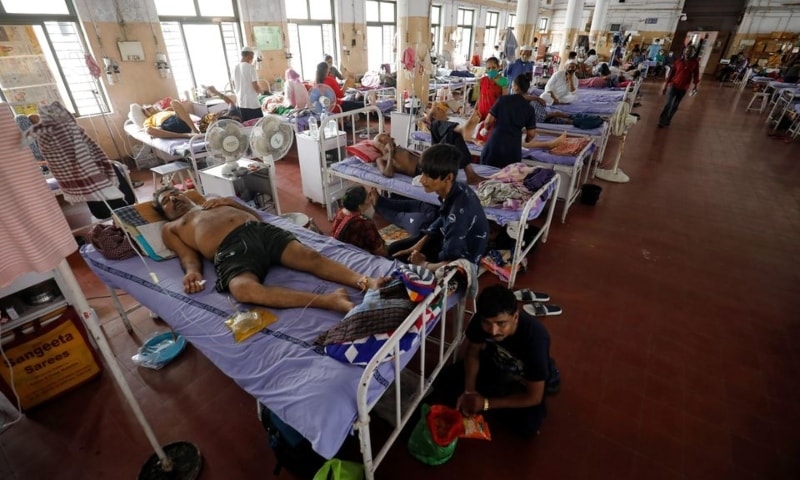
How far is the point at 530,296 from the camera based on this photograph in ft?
12.1

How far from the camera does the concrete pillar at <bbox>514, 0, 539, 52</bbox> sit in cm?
1239

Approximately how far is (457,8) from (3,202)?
16.7 metres

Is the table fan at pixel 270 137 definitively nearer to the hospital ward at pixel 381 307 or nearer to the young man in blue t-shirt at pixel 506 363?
the hospital ward at pixel 381 307

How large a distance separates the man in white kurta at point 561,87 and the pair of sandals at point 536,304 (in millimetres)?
6169

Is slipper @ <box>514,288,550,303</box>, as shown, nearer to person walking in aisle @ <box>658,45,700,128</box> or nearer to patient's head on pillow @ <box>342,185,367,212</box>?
patient's head on pillow @ <box>342,185,367,212</box>

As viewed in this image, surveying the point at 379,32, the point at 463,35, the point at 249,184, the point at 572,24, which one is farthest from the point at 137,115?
the point at 572,24

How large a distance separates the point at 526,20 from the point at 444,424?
13825 millimetres

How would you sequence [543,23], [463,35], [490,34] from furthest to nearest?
[543,23], [490,34], [463,35]

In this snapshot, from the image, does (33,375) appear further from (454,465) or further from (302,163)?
(302,163)

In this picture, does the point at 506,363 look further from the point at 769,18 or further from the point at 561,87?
the point at 769,18

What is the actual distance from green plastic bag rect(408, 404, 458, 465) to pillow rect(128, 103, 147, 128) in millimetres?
7558

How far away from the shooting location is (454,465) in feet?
7.56

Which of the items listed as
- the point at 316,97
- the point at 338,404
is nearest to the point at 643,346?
the point at 338,404

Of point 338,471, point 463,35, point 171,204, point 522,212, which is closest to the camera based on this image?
point 338,471
